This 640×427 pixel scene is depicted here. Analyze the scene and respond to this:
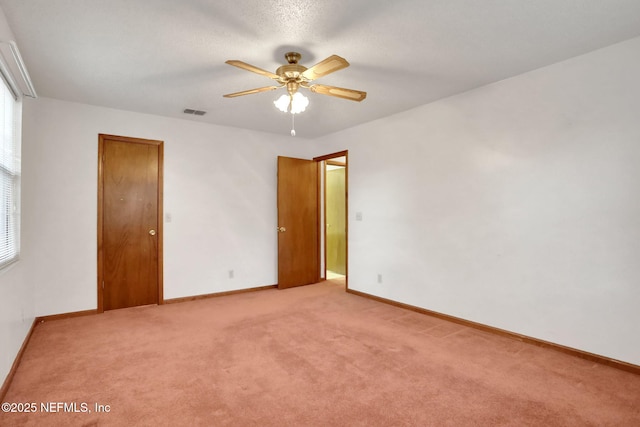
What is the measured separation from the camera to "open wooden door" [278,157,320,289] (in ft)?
17.1

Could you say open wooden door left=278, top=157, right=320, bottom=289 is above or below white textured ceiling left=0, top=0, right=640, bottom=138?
below

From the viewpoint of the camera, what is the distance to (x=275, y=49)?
254 cm

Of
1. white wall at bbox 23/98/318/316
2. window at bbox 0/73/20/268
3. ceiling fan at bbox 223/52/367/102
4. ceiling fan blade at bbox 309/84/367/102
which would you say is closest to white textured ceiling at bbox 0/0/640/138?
ceiling fan at bbox 223/52/367/102

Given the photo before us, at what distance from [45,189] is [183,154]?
1551 millimetres

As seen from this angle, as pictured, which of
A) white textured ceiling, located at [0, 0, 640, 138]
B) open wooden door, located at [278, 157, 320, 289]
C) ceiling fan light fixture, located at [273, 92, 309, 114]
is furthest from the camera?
open wooden door, located at [278, 157, 320, 289]

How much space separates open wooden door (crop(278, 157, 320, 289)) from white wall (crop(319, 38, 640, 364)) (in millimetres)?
1559

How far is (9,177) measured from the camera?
101 inches

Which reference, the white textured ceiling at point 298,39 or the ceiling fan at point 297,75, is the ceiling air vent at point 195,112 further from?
the ceiling fan at point 297,75

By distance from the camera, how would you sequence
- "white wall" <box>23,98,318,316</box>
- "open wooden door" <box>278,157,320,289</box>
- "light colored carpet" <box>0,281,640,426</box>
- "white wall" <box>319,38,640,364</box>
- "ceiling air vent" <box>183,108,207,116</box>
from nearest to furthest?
"light colored carpet" <box>0,281,640,426</box> → "white wall" <box>319,38,640,364</box> → "white wall" <box>23,98,318,316</box> → "ceiling air vent" <box>183,108,207,116</box> → "open wooden door" <box>278,157,320,289</box>

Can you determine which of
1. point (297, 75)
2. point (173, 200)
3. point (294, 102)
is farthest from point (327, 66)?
point (173, 200)

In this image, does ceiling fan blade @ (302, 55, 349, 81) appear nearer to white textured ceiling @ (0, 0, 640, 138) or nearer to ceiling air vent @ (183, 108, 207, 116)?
white textured ceiling @ (0, 0, 640, 138)

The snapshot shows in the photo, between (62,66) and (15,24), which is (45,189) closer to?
(62,66)

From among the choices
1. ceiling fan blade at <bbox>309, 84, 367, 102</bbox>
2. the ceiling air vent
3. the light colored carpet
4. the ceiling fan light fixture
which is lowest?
the light colored carpet

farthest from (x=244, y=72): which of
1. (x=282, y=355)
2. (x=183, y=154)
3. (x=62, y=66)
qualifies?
(x=282, y=355)
